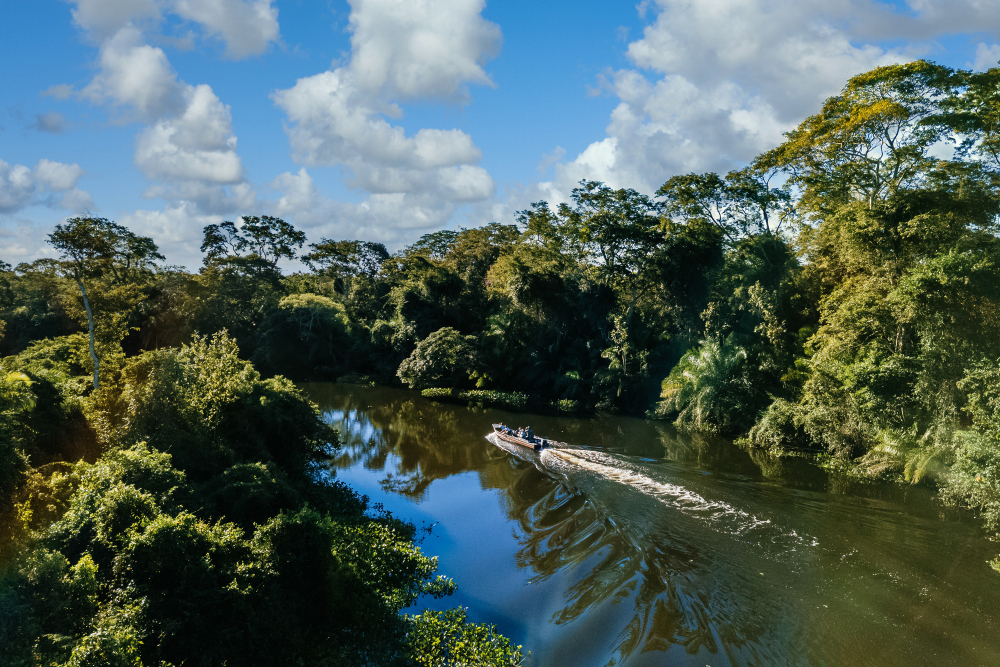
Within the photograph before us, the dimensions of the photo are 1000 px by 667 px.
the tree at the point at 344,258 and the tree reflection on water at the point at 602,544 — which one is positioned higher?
the tree at the point at 344,258

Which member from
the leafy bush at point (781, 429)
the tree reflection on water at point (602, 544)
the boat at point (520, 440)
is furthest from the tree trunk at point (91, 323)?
the leafy bush at point (781, 429)

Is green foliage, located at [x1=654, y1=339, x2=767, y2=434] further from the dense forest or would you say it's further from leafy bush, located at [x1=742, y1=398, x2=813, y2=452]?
leafy bush, located at [x1=742, y1=398, x2=813, y2=452]

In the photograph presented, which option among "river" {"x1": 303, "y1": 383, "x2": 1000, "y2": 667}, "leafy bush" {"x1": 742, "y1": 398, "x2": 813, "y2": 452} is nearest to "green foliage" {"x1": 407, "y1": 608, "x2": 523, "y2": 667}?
"river" {"x1": 303, "y1": 383, "x2": 1000, "y2": 667}

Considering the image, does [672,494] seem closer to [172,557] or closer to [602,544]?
[602,544]

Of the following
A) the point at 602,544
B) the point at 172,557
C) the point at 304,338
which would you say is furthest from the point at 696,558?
the point at 304,338

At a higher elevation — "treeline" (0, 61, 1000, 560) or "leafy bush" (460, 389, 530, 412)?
"treeline" (0, 61, 1000, 560)

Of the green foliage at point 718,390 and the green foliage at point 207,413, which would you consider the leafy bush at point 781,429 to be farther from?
the green foliage at point 207,413
